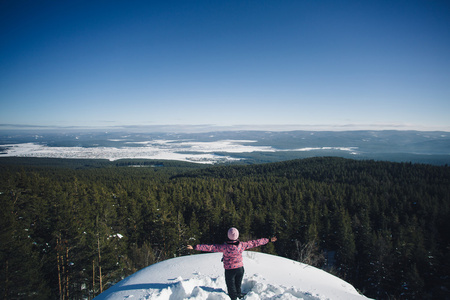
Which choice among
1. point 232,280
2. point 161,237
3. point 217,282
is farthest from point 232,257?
point 161,237

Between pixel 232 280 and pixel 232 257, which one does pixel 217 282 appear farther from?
pixel 232 257

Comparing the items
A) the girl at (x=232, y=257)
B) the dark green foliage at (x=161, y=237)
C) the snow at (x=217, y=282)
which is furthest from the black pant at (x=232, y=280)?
the dark green foliage at (x=161, y=237)

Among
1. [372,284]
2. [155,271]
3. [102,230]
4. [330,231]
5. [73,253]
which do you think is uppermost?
[155,271]

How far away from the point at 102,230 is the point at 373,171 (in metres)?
101

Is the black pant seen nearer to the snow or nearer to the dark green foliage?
the snow

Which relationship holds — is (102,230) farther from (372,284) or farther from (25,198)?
(372,284)

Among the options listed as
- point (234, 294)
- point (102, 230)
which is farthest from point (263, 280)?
point (102, 230)

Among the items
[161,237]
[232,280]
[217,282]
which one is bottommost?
[161,237]

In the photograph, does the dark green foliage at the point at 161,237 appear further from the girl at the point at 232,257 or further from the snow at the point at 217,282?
the girl at the point at 232,257

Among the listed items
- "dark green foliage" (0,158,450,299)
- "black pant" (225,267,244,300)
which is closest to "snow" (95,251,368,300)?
"black pant" (225,267,244,300)

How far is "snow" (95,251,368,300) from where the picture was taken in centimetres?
569

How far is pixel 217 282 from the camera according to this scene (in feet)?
21.0

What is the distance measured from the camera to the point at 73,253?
15.1 meters

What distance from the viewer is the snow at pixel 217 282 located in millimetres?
5690
